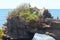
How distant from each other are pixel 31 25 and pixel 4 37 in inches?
106

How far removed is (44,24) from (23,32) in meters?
1.76

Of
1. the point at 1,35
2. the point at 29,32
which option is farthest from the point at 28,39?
the point at 1,35

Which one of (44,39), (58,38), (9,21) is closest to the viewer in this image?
(58,38)

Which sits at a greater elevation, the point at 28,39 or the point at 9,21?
the point at 9,21

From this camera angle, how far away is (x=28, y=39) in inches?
938

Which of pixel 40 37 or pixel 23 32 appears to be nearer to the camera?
pixel 23 32

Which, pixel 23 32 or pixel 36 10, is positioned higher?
pixel 36 10

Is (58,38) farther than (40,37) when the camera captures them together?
No

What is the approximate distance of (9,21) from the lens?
2373 cm

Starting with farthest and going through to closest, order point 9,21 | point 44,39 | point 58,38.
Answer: point 44,39 → point 9,21 → point 58,38

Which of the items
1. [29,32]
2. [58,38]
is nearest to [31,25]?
[29,32]

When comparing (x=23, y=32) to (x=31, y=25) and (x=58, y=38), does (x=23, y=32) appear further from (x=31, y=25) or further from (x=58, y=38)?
(x=58, y=38)

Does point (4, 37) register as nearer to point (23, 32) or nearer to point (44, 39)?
point (23, 32)

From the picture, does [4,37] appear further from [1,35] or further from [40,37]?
[40,37]
